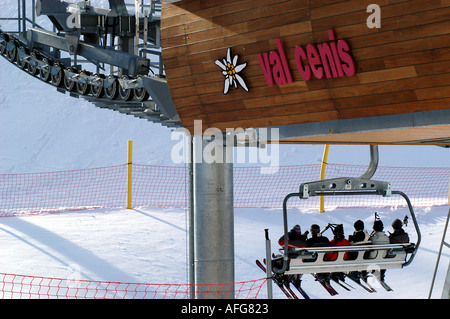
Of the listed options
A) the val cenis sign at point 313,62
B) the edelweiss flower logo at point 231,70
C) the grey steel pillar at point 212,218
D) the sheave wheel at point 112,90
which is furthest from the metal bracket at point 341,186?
the sheave wheel at point 112,90

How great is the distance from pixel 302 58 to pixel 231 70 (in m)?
0.88

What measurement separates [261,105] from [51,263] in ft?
21.6

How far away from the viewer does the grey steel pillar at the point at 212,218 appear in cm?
934

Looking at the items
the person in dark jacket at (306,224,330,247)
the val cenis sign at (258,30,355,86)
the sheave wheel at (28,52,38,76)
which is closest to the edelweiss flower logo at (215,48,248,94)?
the val cenis sign at (258,30,355,86)

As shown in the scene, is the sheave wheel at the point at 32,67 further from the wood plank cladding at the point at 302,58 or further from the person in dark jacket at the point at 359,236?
the person in dark jacket at the point at 359,236

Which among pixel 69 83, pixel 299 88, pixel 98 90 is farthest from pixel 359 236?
pixel 69 83

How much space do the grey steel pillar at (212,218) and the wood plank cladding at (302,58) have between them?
52.2 inches

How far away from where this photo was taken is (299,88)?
22.5 feet

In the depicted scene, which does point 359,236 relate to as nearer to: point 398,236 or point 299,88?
point 398,236

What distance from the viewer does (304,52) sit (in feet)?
21.8

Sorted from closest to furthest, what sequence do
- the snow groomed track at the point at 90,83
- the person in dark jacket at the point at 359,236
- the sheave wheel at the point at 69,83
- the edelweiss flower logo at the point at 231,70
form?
the edelweiss flower logo at the point at 231,70 → the person in dark jacket at the point at 359,236 → the snow groomed track at the point at 90,83 → the sheave wheel at the point at 69,83

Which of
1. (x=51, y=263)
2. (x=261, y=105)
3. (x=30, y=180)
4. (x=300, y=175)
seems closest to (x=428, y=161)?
(x=300, y=175)

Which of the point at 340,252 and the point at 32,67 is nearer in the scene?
the point at 340,252
